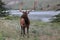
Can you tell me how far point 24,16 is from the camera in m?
9.14

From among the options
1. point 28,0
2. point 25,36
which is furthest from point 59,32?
point 28,0

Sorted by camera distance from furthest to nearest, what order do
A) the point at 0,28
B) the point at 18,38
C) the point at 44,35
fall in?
the point at 0,28
the point at 44,35
the point at 18,38

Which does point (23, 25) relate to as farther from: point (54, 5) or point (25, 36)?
point (54, 5)

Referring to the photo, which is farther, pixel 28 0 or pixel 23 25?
pixel 28 0

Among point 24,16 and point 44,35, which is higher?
point 24,16

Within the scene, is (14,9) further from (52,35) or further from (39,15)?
(52,35)

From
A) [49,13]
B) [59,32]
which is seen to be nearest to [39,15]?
[49,13]

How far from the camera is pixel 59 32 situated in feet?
36.1

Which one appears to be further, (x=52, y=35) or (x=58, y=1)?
(x=58, y=1)

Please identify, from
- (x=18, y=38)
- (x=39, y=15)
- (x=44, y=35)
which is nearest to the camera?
(x=18, y=38)

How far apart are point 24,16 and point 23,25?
1.09ft

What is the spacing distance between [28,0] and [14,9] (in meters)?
1.27

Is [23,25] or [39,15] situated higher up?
[23,25]

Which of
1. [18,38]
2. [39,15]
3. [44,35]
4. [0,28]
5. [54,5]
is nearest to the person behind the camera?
[18,38]
